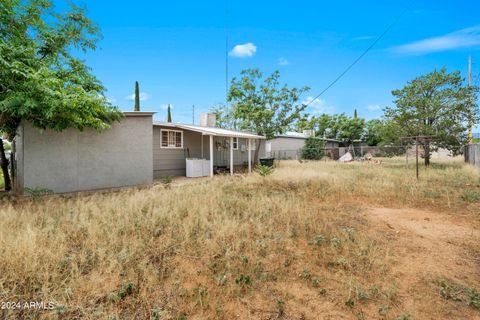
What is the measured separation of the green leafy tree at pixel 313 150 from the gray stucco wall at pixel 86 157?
802 inches

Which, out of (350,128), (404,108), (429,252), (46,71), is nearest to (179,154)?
(46,71)

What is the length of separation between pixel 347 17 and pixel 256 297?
16616mm

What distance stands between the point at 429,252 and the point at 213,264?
139 inches

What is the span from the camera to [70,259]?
3.40 m

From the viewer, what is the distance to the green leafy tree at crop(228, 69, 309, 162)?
19547 millimetres

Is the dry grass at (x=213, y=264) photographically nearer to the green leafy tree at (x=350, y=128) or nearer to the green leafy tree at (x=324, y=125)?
the green leafy tree at (x=350, y=128)

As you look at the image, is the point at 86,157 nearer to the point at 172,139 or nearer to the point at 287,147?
the point at 172,139

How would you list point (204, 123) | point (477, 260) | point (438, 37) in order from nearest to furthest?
point (477, 260)
point (438, 37)
point (204, 123)

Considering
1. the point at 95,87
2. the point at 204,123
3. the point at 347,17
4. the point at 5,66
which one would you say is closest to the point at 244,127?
the point at 204,123

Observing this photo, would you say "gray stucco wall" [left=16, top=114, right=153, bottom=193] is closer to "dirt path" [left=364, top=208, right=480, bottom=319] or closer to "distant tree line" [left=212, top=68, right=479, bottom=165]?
"dirt path" [left=364, top=208, right=480, bottom=319]

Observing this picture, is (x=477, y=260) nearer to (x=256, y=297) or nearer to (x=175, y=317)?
(x=256, y=297)

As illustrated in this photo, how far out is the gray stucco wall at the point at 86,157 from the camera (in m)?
7.95

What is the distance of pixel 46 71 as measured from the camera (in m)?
5.89

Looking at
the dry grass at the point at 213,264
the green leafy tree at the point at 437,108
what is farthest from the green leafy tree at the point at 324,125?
the dry grass at the point at 213,264
